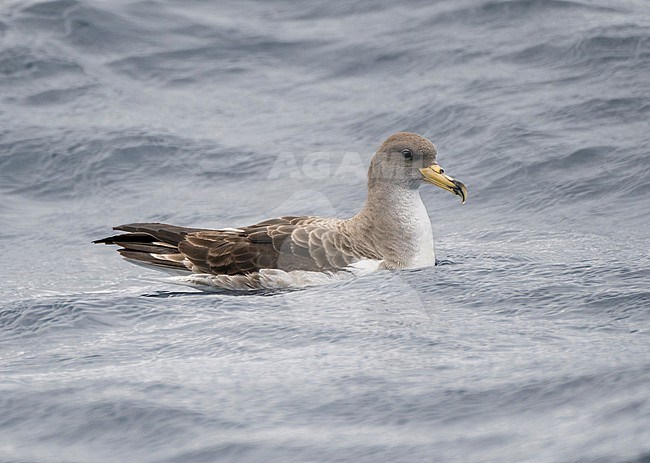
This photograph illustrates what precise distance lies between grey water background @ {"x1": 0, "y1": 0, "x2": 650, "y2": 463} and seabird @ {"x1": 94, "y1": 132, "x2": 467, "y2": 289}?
0.23 meters

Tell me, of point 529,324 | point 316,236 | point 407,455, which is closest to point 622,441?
point 407,455

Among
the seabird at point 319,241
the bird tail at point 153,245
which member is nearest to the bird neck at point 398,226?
the seabird at point 319,241

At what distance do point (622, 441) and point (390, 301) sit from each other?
11.0 feet

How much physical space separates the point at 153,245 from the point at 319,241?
1511 millimetres

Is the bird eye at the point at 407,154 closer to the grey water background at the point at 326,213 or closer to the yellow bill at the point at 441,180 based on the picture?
the yellow bill at the point at 441,180

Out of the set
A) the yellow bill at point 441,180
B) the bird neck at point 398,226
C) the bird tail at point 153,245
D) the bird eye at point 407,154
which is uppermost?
the bird eye at point 407,154

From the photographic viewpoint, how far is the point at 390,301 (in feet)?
30.2

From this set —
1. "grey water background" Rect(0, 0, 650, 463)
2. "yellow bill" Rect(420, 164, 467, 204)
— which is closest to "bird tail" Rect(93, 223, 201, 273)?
"grey water background" Rect(0, 0, 650, 463)

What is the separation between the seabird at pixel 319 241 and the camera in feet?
32.3

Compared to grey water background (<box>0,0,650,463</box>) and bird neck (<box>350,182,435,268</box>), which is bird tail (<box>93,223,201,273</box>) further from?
bird neck (<box>350,182,435,268</box>)

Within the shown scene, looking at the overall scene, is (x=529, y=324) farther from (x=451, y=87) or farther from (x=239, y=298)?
(x=451, y=87)

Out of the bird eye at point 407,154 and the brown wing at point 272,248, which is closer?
the brown wing at point 272,248

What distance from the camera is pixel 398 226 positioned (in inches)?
400

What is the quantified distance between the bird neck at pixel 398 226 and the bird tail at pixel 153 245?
149 centimetres
